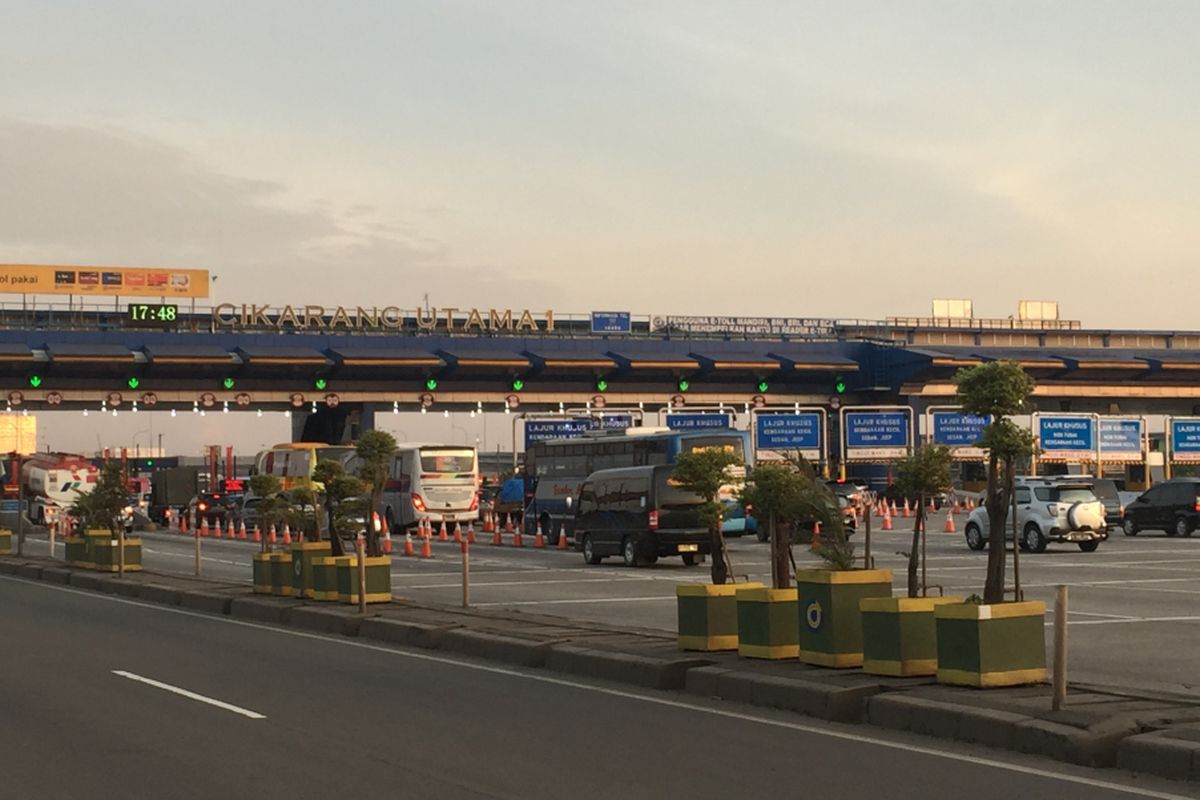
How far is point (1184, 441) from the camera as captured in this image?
6925 cm

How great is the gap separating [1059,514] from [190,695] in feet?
91.5

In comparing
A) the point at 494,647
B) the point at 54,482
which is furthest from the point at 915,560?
the point at 54,482

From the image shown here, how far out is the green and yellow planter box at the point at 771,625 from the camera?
14.6 meters

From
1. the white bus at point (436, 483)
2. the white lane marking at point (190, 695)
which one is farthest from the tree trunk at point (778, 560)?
the white bus at point (436, 483)

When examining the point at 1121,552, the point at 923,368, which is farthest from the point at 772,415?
the point at 1121,552

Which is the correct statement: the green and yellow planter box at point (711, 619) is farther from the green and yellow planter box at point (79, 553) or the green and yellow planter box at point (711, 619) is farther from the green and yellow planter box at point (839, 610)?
the green and yellow planter box at point (79, 553)

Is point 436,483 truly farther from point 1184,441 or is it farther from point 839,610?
point 839,610

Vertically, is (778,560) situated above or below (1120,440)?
below

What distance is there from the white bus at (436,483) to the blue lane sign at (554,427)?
10591 mm

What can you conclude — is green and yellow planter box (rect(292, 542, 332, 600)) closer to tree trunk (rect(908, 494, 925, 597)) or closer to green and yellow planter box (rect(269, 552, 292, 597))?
green and yellow planter box (rect(269, 552, 292, 597))

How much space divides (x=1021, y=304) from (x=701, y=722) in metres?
125

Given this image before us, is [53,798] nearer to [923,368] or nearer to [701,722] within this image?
[701,722]

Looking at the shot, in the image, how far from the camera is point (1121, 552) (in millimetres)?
37625

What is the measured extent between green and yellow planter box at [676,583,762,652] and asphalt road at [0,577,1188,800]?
1381 mm
